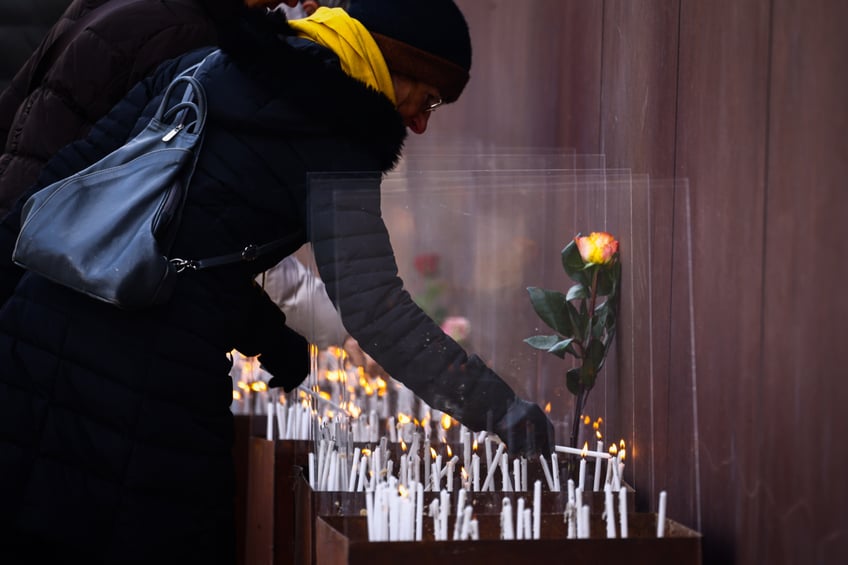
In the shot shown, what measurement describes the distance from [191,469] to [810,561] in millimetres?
1118

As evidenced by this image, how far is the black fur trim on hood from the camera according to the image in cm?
230

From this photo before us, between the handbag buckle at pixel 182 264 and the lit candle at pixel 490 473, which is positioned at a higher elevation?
the handbag buckle at pixel 182 264

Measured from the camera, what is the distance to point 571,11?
3.99 m

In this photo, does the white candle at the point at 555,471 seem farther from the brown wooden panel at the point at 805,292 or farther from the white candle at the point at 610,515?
the brown wooden panel at the point at 805,292

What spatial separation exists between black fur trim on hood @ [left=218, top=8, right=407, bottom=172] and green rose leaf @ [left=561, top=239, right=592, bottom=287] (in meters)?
0.45

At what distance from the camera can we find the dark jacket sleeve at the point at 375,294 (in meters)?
2.31

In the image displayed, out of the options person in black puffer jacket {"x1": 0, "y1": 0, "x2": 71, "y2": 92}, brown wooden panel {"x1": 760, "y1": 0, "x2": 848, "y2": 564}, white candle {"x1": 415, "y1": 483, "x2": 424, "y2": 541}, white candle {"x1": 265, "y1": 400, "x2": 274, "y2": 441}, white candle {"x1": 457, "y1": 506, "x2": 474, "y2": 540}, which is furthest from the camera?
white candle {"x1": 265, "y1": 400, "x2": 274, "y2": 441}

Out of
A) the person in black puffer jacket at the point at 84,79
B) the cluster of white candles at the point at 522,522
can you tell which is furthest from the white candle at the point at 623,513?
the person in black puffer jacket at the point at 84,79

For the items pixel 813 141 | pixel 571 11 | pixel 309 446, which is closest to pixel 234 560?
pixel 309 446

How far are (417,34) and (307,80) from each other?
25cm

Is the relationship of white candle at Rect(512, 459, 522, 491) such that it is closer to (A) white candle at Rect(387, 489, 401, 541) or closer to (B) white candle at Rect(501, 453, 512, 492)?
(B) white candle at Rect(501, 453, 512, 492)

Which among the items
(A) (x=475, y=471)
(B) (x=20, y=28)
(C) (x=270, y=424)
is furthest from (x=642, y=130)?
(B) (x=20, y=28)

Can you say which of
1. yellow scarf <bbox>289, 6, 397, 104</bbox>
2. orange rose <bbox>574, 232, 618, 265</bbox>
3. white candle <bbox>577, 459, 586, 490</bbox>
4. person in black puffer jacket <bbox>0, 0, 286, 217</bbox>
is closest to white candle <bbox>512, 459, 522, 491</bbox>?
white candle <bbox>577, 459, 586, 490</bbox>

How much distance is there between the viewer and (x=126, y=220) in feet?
7.54
